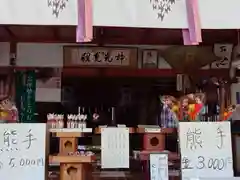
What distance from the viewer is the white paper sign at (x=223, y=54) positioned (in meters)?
6.11

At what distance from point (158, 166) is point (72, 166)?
28.3 inches

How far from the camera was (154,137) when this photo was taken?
3.80 m

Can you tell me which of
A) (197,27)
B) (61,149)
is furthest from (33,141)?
(197,27)

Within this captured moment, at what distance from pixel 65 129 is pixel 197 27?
1.40 m

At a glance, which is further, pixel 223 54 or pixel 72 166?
pixel 223 54

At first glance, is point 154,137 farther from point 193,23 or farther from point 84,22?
point 84,22

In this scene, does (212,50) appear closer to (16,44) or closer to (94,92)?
(94,92)

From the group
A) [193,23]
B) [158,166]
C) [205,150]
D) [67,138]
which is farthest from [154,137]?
[193,23]

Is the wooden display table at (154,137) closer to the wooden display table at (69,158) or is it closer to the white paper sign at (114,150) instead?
the white paper sign at (114,150)

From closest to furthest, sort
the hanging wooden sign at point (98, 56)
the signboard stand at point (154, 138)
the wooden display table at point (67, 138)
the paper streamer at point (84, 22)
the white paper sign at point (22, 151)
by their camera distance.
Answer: the paper streamer at point (84, 22) → the white paper sign at point (22, 151) → the wooden display table at point (67, 138) → the signboard stand at point (154, 138) → the hanging wooden sign at point (98, 56)

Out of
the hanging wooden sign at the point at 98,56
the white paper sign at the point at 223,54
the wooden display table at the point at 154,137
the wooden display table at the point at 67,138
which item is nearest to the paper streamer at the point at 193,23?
the wooden display table at the point at 154,137

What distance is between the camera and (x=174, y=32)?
213 inches

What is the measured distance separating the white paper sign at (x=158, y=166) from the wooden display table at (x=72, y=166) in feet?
1.73

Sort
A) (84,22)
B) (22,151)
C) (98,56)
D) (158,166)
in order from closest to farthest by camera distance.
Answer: (84,22) < (22,151) < (158,166) < (98,56)
